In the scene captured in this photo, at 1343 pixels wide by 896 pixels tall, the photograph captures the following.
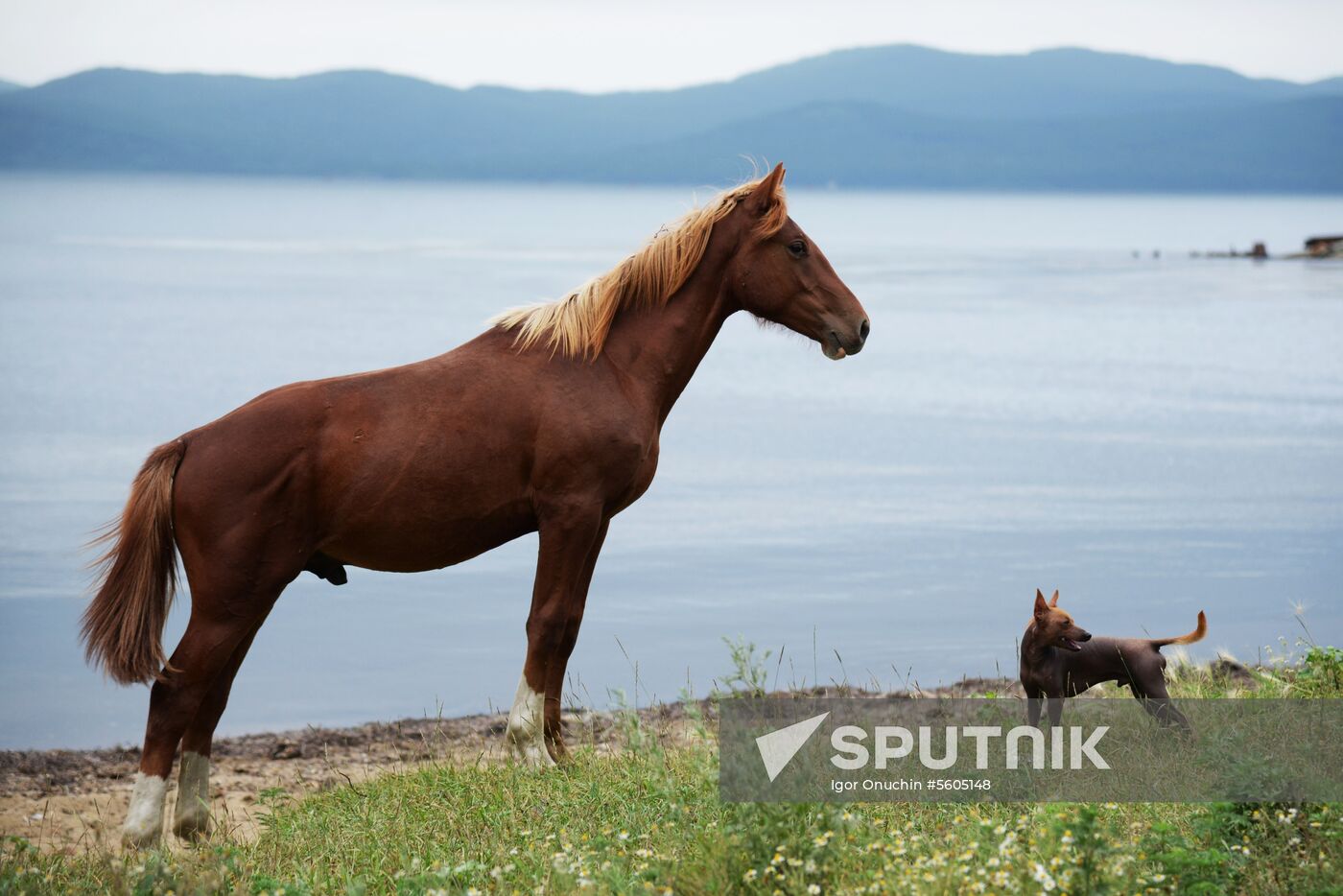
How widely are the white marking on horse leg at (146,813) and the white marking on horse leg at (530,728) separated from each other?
146 cm

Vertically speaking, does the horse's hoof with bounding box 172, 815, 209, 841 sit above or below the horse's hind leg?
below

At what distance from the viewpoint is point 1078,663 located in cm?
641

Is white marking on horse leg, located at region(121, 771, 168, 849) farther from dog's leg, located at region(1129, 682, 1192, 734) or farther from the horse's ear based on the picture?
dog's leg, located at region(1129, 682, 1192, 734)

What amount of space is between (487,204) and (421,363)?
141043mm

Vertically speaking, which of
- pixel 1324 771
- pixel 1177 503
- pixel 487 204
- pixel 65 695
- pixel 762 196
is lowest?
pixel 65 695

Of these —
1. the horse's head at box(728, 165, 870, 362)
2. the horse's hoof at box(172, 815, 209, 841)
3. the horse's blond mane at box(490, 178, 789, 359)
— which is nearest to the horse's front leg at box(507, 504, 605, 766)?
the horse's blond mane at box(490, 178, 789, 359)

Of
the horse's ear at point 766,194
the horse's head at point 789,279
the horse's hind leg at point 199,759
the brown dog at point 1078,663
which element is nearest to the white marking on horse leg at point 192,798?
the horse's hind leg at point 199,759

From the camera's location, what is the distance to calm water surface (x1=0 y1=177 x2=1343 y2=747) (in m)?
11.2

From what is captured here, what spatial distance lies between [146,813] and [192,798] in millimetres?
408

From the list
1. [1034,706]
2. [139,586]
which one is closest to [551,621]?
[139,586]

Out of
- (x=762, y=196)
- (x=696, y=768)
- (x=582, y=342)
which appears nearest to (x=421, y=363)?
(x=582, y=342)

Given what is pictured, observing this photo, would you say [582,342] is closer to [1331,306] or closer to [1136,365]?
[1136,365]

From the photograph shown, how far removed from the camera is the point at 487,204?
145125 mm

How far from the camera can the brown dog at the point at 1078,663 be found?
20.5 feet
